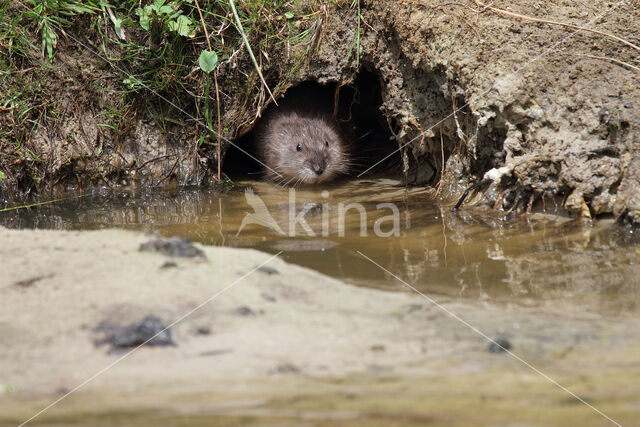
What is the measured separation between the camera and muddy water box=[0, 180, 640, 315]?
9.53 feet

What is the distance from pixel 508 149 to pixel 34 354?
3.49 m

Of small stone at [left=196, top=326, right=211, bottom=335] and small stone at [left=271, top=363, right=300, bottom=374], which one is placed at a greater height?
small stone at [left=196, top=326, right=211, bottom=335]

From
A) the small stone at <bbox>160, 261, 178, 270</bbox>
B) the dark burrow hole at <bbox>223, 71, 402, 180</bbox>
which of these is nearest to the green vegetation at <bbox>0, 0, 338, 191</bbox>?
the dark burrow hole at <bbox>223, 71, 402, 180</bbox>

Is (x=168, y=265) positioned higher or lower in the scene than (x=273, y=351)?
higher

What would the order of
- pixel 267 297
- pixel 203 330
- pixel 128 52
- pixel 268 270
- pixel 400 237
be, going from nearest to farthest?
pixel 203 330 < pixel 267 297 < pixel 268 270 < pixel 400 237 < pixel 128 52

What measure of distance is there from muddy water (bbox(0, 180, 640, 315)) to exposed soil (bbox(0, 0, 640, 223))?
294 millimetres

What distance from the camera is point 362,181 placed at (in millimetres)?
6207

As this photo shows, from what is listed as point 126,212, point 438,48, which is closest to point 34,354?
point 126,212

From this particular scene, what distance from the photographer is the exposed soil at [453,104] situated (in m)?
4.03

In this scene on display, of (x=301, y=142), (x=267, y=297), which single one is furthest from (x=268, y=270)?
(x=301, y=142)

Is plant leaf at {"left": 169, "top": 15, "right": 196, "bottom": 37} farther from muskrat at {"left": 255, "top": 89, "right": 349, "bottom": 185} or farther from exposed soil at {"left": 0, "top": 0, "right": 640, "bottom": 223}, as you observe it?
muskrat at {"left": 255, "top": 89, "right": 349, "bottom": 185}

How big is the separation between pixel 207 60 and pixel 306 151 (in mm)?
1706

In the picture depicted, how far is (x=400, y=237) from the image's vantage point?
4.02 m

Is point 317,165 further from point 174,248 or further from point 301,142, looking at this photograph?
point 174,248
